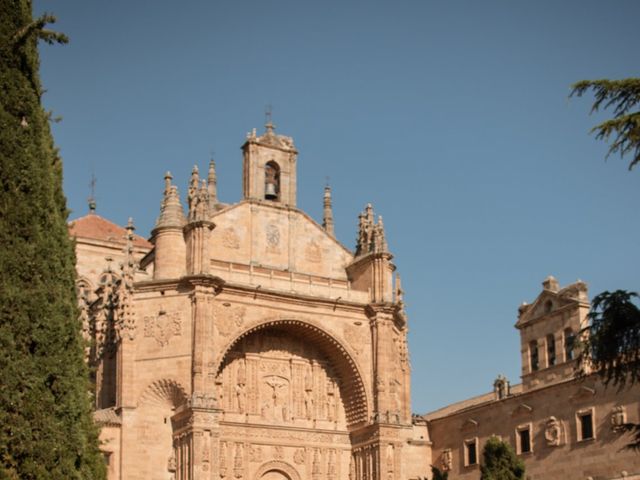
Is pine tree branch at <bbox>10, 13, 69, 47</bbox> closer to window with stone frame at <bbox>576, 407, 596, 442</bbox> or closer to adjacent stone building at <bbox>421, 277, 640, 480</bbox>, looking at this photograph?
adjacent stone building at <bbox>421, 277, 640, 480</bbox>

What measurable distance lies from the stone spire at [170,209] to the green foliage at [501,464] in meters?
14.1

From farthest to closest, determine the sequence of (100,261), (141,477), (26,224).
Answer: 1. (100,261)
2. (141,477)
3. (26,224)

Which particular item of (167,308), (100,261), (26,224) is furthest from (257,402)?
(26,224)

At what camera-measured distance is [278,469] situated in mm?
38531

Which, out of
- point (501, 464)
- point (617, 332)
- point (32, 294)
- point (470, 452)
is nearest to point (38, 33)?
point (32, 294)

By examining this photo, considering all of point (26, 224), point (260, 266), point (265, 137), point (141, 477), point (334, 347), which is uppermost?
point (265, 137)

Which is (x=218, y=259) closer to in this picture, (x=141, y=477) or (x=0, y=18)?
(x=141, y=477)

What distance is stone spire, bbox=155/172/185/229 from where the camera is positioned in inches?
1524

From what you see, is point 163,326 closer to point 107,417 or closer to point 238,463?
point 107,417

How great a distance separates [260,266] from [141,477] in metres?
8.78

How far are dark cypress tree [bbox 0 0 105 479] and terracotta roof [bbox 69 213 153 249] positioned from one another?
31.4 meters

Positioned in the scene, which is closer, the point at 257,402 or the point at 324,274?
the point at 257,402

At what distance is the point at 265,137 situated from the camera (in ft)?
139

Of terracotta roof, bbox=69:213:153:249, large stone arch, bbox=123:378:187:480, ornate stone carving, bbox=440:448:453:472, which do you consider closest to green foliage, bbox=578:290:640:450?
large stone arch, bbox=123:378:187:480
